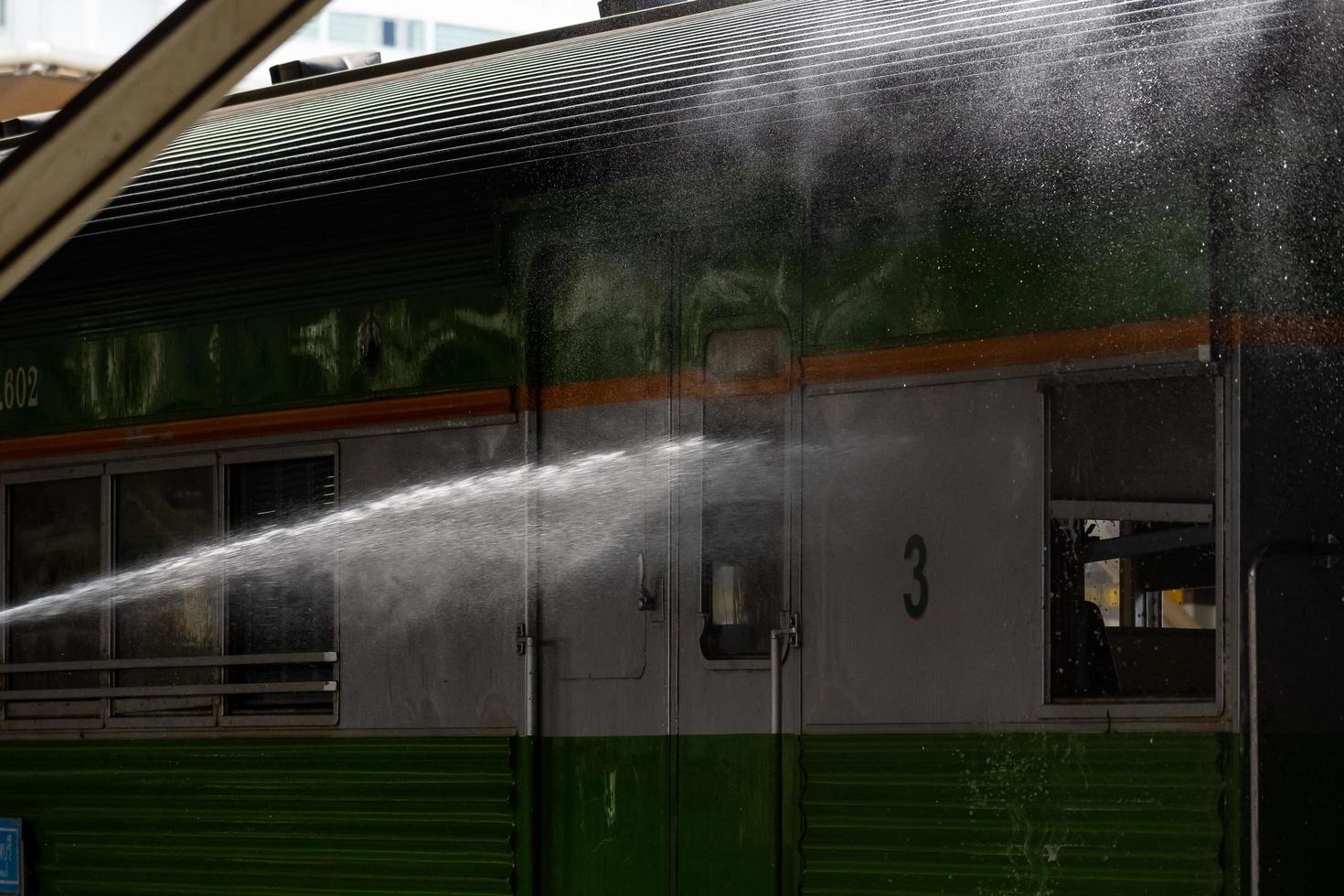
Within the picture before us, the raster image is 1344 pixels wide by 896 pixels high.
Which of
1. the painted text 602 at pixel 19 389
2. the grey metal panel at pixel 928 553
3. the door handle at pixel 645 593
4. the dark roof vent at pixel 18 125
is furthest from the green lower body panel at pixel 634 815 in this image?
the dark roof vent at pixel 18 125

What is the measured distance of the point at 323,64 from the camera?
688 cm

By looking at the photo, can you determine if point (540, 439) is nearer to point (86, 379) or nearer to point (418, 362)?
point (418, 362)

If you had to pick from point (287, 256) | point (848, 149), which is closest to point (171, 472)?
point (287, 256)

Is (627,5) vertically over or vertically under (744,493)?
over

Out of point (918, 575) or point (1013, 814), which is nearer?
point (1013, 814)

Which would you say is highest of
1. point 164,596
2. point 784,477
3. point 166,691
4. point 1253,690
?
point 784,477

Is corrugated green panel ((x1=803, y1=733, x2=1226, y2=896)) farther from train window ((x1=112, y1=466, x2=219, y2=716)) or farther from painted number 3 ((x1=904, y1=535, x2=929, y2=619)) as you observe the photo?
train window ((x1=112, y1=466, x2=219, y2=716))

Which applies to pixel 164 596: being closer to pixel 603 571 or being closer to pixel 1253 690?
pixel 603 571

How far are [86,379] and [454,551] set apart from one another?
191 centimetres

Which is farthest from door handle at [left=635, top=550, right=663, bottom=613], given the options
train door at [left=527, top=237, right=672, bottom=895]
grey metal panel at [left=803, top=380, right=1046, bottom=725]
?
grey metal panel at [left=803, top=380, right=1046, bottom=725]

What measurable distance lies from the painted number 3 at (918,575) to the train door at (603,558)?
28.1 inches

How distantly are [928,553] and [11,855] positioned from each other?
12.6ft

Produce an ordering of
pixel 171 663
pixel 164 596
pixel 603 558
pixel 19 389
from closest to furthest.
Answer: pixel 603 558 → pixel 171 663 → pixel 164 596 → pixel 19 389

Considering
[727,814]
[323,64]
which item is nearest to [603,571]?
[727,814]
